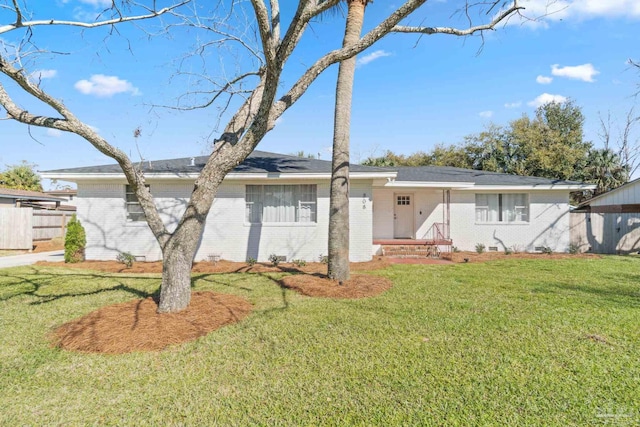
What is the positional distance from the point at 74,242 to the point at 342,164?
31.9ft

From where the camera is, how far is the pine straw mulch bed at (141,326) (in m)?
4.12

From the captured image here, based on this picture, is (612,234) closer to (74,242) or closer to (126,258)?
(126,258)

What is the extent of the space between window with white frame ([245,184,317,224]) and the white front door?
521 cm

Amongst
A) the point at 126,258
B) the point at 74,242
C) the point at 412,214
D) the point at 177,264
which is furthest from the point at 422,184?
the point at 74,242

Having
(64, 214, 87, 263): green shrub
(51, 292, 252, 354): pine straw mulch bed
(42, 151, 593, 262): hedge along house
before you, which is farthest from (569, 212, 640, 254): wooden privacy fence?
(64, 214, 87, 263): green shrub

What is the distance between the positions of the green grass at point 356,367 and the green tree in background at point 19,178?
2946 cm

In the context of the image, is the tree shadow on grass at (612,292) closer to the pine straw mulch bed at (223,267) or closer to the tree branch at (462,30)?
the pine straw mulch bed at (223,267)

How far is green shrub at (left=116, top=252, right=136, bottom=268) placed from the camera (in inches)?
398

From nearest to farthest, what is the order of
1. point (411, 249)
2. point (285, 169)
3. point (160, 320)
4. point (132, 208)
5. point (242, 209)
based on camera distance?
point (160, 320) → point (285, 169) → point (242, 209) → point (132, 208) → point (411, 249)

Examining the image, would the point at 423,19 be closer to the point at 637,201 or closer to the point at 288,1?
the point at 288,1

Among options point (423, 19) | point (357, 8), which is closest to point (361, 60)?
point (357, 8)

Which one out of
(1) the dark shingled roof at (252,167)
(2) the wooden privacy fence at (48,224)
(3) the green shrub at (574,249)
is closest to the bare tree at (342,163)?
(1) the dark shingled roof at (252,167)

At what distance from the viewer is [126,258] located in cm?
1029

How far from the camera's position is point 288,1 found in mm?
7211
